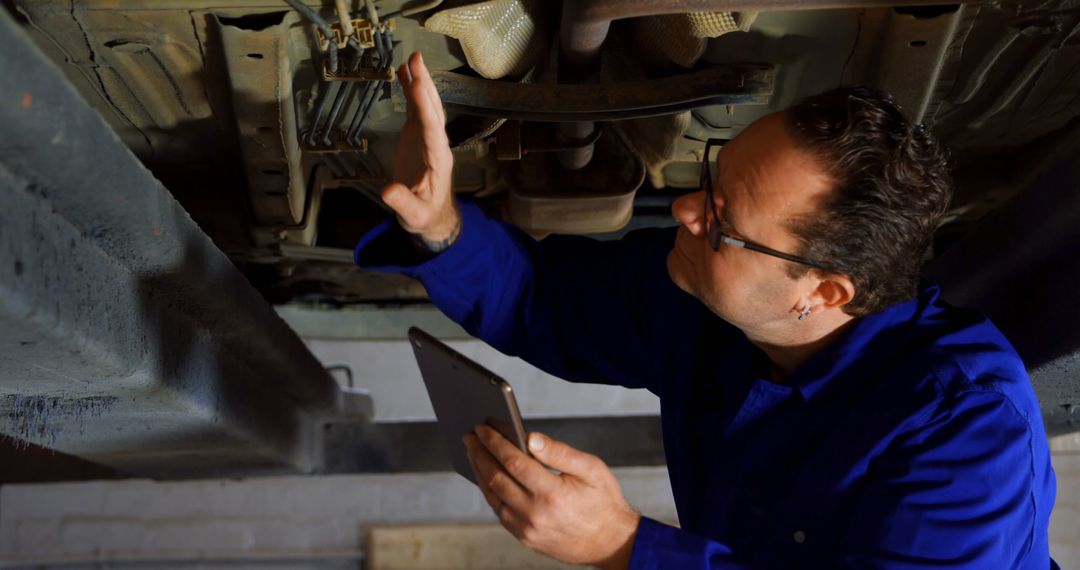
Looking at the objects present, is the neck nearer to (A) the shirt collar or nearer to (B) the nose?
(A) the shirt collar

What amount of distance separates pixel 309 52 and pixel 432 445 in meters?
1.08

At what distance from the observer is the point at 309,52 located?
3.71ft

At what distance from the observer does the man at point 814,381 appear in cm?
99

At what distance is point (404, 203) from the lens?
3.60 ft

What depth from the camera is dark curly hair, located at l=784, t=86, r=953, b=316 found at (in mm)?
1000

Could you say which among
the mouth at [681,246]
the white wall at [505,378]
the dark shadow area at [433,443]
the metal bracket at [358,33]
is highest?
the metal bracket at [358,33]

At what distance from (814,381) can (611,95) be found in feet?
1.33

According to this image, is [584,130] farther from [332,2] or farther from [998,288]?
[998,288]

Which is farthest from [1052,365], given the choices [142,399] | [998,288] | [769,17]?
[142,399]

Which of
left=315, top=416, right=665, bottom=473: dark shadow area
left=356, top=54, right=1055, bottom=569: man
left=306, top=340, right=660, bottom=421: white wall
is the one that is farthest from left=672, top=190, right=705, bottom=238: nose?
left=306, top=340, right=660, bottom=421: white wall

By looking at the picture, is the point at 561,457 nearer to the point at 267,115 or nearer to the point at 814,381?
the point at 814,381

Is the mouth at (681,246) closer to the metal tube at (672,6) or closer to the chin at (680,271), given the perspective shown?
the chin at (680,271)

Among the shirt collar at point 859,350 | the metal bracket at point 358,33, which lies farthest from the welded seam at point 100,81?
the shirt collar at point 859,350

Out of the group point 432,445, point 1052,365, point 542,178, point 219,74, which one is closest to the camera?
point 219,74
